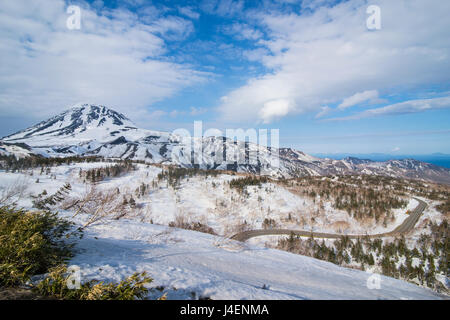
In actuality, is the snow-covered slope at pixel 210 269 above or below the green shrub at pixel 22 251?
below

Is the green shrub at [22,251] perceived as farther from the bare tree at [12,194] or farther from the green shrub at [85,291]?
the bare tree at [12,194]


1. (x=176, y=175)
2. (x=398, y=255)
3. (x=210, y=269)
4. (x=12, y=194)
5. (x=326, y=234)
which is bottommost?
(x=326, y=234)

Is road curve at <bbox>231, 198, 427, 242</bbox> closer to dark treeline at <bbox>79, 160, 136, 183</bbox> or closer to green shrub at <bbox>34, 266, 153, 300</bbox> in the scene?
green shrub at <bbox>34, 266, 153, 300</bbox>

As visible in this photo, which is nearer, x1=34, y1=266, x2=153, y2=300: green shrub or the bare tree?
x1=34, y1=266, x2=153, y2=300: green shrub

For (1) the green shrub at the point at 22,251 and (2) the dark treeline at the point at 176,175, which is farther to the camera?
(2) the dark treeline at the point at 176,175

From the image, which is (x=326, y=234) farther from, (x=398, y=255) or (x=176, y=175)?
(x=176, y=175)

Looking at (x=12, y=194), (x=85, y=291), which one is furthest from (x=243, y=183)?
(x=85, y=291)

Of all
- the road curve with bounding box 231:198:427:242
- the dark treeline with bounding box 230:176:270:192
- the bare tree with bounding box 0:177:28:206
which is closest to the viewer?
the bare tree with bounding box 0:177:28:206

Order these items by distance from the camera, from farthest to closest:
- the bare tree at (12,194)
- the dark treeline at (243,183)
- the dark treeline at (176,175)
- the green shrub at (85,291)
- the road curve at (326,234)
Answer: the dark treeline at (176,175), the dark treeline at (243,183), the road curve at (326,234), the bare tree at (12,194), the green shrub at (85,291)

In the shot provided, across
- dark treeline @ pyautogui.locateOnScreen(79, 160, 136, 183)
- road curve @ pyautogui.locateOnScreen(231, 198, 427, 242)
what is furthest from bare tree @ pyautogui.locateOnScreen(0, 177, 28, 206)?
dark treeline @ pyautogui.locateOnScreen(79, 160, 136, 183)

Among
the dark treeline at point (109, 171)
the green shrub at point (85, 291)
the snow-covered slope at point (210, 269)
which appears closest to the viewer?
the green shrub at point (85, 291)

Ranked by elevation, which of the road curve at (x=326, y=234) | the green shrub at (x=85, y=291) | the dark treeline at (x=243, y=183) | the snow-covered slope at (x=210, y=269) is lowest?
the road curve at (x=326, y=234)

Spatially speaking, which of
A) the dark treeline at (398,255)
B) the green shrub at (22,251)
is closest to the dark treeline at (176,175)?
the dark treeline at (398,255)
